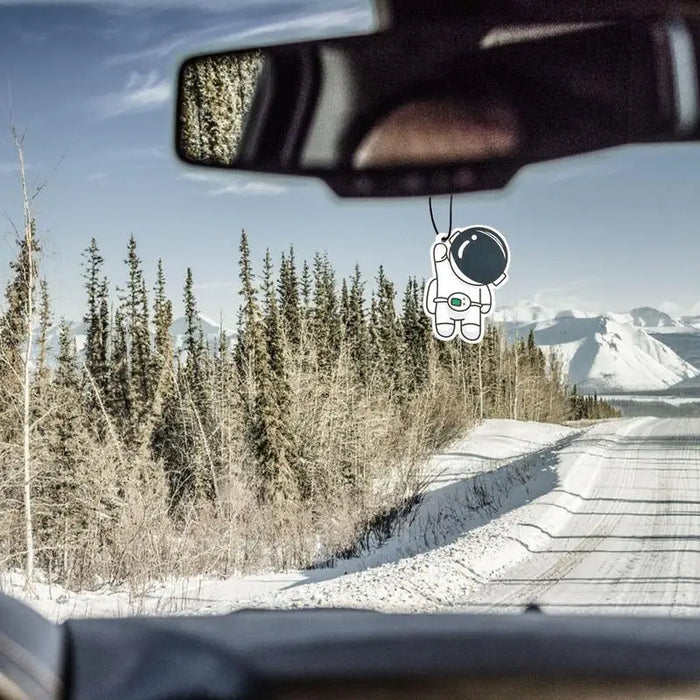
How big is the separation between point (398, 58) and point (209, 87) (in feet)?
1.22

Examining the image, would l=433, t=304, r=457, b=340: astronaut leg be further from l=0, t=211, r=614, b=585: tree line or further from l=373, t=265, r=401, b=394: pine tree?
l=373, t=265, r=401, b=394: pine tree

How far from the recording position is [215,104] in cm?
126

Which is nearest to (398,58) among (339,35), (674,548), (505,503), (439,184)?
(339,35)

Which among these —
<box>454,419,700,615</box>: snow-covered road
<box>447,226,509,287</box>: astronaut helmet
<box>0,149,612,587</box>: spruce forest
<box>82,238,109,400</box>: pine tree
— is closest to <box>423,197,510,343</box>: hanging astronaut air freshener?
<box>447,226,509,287</box>: astronaut helmet

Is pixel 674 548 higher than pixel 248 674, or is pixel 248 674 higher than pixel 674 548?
pixel 248 674

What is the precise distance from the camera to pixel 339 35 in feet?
3.33

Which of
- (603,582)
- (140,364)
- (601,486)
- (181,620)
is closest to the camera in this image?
(181,620)

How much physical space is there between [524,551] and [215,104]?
5.96 metres

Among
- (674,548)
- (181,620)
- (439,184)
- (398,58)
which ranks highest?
(398,58)

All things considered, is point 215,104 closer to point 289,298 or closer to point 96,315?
point 289,298

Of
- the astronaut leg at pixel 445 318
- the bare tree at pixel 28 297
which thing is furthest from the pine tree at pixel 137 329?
the astronaut leg at pixel 445 318

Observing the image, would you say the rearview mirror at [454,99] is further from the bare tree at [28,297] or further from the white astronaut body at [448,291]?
the bare tree at [28,297]

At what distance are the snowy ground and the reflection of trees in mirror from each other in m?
0.57

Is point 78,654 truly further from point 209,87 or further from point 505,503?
point 505,503
